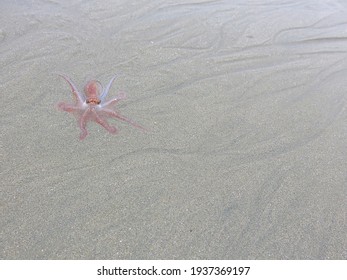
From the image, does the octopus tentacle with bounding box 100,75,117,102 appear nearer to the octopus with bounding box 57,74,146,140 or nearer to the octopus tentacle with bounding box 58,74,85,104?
the octopus with bounding box 57,74,146,140

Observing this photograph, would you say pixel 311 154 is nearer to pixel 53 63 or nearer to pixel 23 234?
pixel 23 234

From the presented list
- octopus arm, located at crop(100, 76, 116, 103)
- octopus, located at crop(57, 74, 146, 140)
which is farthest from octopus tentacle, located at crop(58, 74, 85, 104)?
octopus arm, located at crop(100, 76, 116, 103)

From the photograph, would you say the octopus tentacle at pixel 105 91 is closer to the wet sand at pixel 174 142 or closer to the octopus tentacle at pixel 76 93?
the wet sand at pixel 174 142

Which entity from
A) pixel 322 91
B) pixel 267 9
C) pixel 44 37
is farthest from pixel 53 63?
pixel 267 9

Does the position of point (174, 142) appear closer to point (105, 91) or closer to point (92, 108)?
point (92, 108)

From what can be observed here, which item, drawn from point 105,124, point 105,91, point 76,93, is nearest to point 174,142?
point 105,124
